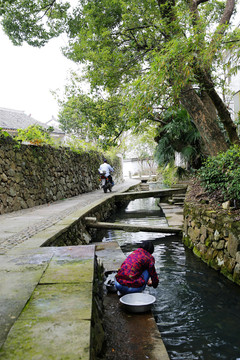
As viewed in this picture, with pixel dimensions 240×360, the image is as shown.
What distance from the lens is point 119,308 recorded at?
120 inches

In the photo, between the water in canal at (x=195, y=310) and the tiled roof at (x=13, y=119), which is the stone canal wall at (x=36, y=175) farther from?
the tiled roof at (x=13, y=119)

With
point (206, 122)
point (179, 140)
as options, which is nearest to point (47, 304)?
point (206, 122)

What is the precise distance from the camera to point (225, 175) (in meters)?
5.04

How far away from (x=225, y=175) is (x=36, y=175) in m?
6.47

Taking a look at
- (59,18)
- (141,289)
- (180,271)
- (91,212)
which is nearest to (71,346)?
(141,289)

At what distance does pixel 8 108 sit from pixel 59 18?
11807 mm

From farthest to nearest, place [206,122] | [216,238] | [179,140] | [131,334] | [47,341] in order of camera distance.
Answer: [179,140]
[206,122]
[216,238]
[131,334]
[47,341]

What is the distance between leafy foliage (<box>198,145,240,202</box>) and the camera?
452 cm

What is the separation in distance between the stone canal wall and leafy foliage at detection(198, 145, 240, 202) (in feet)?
17.1

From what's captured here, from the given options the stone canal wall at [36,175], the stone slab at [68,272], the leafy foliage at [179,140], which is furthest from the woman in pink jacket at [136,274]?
the leafy foliage at [179,140]

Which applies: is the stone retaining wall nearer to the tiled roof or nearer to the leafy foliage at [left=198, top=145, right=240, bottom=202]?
the leafy foliage at [left=198, top=145, right=240, bottom=202]

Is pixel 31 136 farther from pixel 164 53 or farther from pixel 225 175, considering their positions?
pixel 225 175

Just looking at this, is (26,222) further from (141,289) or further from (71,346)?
(71,346)

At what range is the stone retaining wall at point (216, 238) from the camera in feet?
12.9
